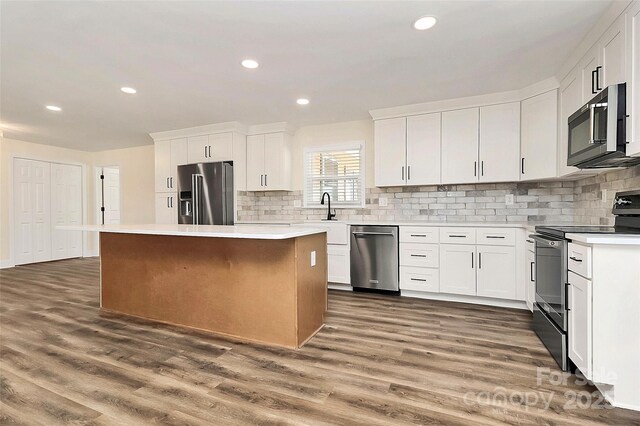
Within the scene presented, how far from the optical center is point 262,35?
7.79 ft

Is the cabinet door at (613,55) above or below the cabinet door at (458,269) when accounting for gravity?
above

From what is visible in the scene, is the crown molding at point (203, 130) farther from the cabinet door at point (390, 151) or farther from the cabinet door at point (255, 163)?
the cabinet door at point (390, 151)

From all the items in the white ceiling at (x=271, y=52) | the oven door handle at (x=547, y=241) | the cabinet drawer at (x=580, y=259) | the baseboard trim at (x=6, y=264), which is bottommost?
the baseboard trim at (x=6, y=264)

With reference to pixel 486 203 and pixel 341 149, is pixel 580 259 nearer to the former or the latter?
pixel 486 203

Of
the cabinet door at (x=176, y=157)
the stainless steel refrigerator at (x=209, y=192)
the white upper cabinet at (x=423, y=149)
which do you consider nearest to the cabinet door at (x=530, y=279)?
the white upper cabinet at (x=423, y=149)

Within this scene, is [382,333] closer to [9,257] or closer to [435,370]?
[435,370]

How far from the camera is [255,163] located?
497cm

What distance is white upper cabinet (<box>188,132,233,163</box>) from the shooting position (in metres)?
4.83

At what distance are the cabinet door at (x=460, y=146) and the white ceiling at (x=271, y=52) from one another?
0.96 ft

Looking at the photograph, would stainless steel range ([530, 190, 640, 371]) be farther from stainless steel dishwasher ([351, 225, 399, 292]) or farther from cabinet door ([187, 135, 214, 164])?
cabinet door ([187, 135, 214, 164])

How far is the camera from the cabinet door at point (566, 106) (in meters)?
2.69

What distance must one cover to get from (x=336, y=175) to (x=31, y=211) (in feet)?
19.8

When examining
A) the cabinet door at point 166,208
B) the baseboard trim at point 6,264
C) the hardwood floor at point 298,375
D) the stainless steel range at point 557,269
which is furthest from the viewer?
the baseboard trim at point 6,264

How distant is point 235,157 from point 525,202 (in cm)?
401
